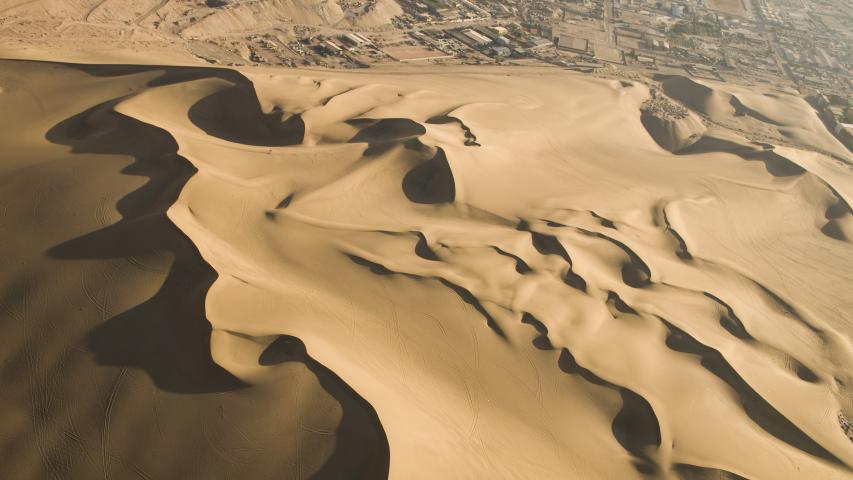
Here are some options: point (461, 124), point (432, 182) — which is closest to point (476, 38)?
point (461, 124)

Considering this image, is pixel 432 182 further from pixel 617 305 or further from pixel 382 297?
pixel 617 305

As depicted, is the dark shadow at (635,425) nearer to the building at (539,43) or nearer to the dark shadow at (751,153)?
the dark shadow at (751,153)

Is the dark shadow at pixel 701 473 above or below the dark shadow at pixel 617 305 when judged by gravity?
below

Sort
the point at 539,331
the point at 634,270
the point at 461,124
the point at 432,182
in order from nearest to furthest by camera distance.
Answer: the point at 539,331
the point at 634,270
the point at 432,182
the point at 461,124

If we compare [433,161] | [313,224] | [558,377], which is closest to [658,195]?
[433,161]

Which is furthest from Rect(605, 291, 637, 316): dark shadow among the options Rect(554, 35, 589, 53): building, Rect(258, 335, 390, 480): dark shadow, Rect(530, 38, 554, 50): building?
Rect(554, 35, 589, 53): building

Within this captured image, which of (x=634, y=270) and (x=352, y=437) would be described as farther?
(x=634, y=270)

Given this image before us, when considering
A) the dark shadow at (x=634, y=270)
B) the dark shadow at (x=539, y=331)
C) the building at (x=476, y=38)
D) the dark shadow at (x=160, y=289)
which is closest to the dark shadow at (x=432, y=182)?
the dark shadow at (x=634, y=270)
